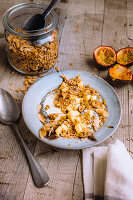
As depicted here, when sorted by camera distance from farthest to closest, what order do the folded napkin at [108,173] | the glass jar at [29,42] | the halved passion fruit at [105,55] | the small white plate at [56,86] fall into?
the halved passion fruit at [105,55] < the glass jar at [29,42] < the small white plate at [56,86] < the folded napkin at [108,173]

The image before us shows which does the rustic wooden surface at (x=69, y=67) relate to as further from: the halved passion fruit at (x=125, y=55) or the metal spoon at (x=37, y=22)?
the metal spoon at (x=37, y=22)

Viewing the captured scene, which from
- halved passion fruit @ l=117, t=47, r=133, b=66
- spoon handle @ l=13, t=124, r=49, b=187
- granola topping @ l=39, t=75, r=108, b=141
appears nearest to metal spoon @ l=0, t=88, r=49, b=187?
spoon handle @ l=13, t=124, r=49, b=187

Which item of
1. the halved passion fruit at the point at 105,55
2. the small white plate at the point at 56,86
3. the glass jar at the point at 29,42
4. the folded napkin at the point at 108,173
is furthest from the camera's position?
the halved passion fruit at the point at 105,55

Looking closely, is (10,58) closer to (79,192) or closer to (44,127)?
(44,127)

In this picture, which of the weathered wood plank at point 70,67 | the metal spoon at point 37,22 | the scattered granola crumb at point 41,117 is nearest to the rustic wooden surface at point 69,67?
the weathered wood plank at point 70,67

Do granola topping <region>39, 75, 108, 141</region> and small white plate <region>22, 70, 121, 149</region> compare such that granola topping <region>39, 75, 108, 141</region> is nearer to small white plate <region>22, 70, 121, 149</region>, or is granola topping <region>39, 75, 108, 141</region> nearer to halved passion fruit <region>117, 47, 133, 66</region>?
small white plate <region>22, 70, 121, 149</region>

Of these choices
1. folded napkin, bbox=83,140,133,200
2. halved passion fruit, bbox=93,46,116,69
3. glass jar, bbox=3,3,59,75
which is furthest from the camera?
halved passion fruit, bbox=93,46,116,69
